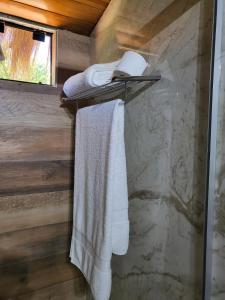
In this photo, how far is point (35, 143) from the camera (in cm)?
133

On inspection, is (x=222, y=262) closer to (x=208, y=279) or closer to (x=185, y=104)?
(x=208, y=279)

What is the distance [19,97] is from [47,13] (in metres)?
0.46

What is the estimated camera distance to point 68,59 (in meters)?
1.42

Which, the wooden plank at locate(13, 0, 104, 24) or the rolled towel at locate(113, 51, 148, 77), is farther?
the wooden plank at locate(13, 0, 104, 24)

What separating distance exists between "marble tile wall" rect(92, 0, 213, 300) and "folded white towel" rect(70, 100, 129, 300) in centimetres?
10

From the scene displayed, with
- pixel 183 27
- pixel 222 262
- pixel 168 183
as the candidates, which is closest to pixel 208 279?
pixel 222 262

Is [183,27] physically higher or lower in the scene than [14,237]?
higher

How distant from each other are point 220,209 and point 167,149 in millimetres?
274

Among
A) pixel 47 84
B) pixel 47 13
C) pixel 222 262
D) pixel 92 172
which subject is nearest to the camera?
pixel 222 262

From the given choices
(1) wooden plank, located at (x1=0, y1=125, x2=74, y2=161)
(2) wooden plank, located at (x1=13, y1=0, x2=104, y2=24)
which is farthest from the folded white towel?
(2) wooden plank, located at (x1=13, y1=0, x2=104, y2=24)

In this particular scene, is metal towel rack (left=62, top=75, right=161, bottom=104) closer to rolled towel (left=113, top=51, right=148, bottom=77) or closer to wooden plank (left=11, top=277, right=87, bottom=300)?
rolled towel (left=113, top=51, right=148, bottom=77)

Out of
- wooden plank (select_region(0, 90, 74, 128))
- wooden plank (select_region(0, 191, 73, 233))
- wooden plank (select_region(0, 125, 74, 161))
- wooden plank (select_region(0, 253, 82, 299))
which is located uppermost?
wooden plank (select_region(0, 90, 74, 128))

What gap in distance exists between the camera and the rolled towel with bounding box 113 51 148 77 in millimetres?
895

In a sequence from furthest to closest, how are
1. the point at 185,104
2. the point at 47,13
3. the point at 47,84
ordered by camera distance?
the point at 47,84
the point at 47,13
the point at 185,104
